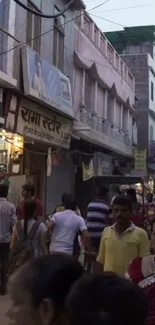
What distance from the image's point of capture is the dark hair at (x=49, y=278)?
63.4 inches

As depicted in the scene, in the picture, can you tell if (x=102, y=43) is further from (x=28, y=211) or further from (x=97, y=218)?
(x=28, y=211)

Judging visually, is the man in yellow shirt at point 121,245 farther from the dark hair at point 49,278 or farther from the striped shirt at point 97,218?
the striped shirt at point 97,218

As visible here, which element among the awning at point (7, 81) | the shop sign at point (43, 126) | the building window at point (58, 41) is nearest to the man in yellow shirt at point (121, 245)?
the awning at point (7, 81)

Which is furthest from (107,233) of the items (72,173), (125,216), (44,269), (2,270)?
(72,173)

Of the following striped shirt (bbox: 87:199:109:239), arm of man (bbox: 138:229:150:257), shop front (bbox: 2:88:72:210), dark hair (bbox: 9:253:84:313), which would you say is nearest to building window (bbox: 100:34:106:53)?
shop front (bbox: 2:88:72:210)

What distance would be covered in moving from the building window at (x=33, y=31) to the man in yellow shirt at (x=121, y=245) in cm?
856

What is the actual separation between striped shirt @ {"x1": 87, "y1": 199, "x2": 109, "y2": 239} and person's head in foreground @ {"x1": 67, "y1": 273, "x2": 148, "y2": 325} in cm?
689

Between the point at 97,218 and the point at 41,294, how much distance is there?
6844 millimetres

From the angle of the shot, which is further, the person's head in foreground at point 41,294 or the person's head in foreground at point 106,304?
the person's head in foreground at point 41,294

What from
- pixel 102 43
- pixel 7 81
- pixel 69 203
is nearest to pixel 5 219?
pixel 69 203

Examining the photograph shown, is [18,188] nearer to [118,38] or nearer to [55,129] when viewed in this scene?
[55,129]

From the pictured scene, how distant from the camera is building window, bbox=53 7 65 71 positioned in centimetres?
1415

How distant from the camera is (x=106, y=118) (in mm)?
19812

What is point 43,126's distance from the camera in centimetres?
1300
